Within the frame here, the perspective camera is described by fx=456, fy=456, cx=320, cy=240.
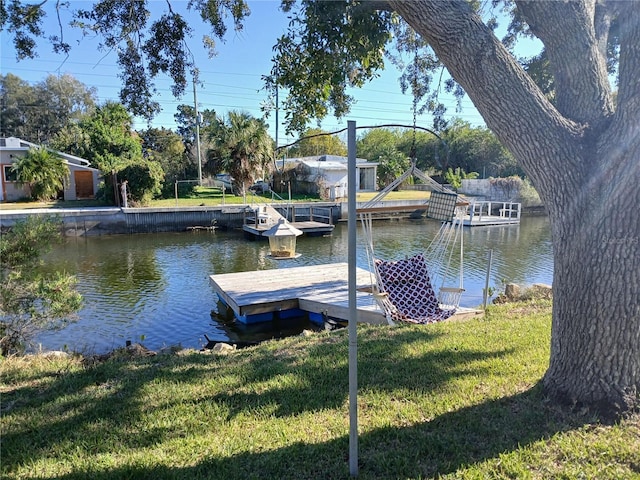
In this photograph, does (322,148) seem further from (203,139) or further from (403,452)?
(403,452)

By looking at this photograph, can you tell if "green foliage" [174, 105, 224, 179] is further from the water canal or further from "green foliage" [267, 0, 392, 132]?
"green foliage" [267, 0, 392, 132]

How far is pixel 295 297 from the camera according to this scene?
24.7 ft

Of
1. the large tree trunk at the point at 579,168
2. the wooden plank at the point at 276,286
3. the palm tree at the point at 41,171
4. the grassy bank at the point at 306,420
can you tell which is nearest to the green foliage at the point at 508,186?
the wooden plank at the point at 276,286

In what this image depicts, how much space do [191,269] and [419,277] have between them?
7.81m

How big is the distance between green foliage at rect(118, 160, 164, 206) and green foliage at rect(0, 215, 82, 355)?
54.5ft

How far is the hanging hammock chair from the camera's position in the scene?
5.40m

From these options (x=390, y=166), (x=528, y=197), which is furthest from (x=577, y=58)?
(x=390, y=166)

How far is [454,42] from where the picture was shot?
2.66m

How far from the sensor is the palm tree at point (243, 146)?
72.2 feet

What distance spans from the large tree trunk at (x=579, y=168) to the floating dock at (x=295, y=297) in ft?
11.2

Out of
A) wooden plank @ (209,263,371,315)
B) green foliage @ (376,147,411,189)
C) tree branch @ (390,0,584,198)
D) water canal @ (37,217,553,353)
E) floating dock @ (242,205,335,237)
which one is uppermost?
green foliage @ (376,147,411,189)

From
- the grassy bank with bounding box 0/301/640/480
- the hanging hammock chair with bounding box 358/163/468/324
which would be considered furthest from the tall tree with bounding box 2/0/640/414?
the hanging hammock chair with bounding box 358/163/468/324

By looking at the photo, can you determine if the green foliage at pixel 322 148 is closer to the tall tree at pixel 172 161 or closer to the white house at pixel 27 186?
the tall tree at pixel 172 161

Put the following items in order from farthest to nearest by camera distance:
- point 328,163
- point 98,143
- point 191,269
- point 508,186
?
point 328,163 → point 508,186 → point 98,143 → point 191,269
